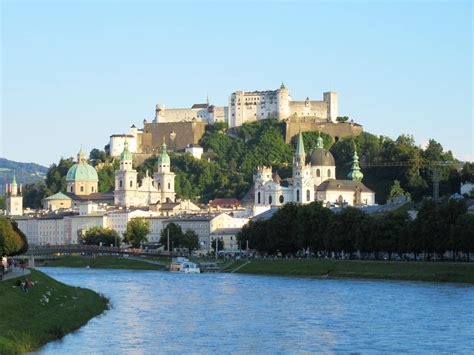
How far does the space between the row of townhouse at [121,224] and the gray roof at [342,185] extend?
11.1 metres

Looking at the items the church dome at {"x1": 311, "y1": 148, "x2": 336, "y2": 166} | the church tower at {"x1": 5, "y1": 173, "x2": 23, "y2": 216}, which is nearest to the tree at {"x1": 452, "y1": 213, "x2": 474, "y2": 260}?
the church dome at {"x1": 311, "y1": 148, "x2": 336, "y2": 166}

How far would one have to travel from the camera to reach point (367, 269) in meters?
81.1

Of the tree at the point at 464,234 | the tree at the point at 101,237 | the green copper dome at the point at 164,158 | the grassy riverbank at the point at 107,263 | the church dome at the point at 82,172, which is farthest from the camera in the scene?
the church dome at the point at 82,172

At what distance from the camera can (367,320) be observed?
167 ft

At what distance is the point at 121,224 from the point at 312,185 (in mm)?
23608

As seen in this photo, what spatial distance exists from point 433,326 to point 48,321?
1347cm

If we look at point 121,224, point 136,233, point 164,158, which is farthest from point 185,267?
point 164,158

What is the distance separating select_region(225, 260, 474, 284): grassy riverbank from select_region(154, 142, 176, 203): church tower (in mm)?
72834

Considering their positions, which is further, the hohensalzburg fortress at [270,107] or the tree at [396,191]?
the hohensalzburg fortress at [270,107]

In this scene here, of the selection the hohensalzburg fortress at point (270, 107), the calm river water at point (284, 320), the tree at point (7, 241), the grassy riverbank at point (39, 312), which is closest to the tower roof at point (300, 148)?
the hohensalzburg fortress at point (270, 107)

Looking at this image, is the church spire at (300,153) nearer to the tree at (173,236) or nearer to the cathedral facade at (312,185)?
the cathedral facade at (312,185)

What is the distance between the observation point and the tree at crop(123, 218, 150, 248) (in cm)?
14738

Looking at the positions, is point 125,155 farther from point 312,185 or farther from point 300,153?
point 312,185

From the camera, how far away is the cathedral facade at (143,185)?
173625mm
